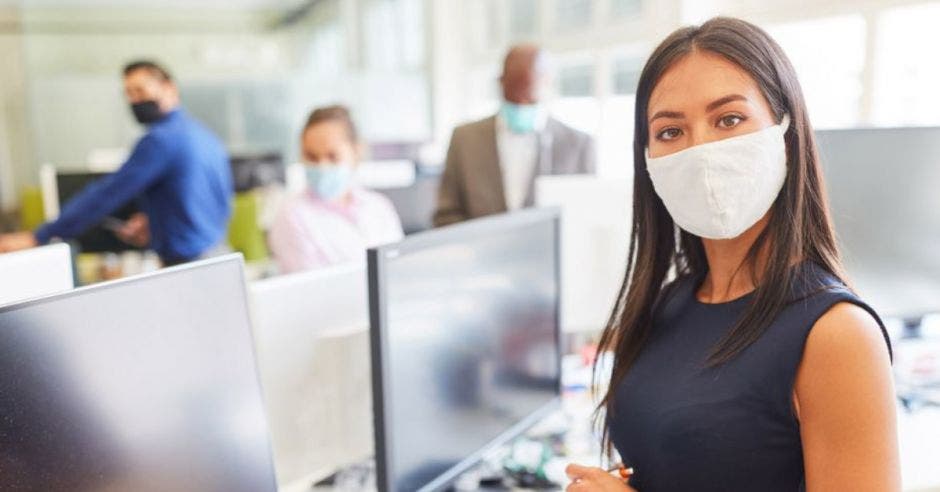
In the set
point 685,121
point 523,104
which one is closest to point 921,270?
point 685,121

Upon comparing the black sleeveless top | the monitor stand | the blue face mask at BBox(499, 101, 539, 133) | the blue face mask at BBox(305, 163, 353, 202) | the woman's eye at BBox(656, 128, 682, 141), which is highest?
the blue face mask at BBox(499, 101, 539, 133)

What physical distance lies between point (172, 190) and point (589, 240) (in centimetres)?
198

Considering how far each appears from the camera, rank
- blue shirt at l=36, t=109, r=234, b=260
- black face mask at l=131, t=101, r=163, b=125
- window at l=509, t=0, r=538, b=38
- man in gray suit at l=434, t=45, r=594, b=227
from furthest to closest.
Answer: window at l=509, t=0, r=538, b=38 → black face mask at l=131, t=101, r=163, b=125 → blue shirt at l=36, t=109, r=234, b=260 → man in gray suit at l=434, t=45, r=594, b=227

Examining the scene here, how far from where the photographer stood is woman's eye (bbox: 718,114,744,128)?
37.9 inches

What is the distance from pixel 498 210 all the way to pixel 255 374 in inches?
59.5

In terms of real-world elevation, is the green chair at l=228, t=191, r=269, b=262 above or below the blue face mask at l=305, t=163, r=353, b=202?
below

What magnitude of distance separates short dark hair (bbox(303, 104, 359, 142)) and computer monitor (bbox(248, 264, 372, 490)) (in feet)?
2.91

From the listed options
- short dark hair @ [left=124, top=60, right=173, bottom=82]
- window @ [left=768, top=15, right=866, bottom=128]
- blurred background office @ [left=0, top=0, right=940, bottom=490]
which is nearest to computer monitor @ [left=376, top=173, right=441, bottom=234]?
blurred background office @ [left=0, top=0, right=940, bottom=490]

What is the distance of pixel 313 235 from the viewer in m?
2.21

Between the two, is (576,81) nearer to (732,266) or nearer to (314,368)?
(314,368)

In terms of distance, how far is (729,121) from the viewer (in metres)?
0.97

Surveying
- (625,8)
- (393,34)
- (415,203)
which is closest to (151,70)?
(415,203)

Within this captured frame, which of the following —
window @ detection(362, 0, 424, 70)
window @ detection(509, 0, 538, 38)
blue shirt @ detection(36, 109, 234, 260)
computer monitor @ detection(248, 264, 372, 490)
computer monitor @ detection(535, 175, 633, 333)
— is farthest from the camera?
window @ detection(362, 0, 424, 70)

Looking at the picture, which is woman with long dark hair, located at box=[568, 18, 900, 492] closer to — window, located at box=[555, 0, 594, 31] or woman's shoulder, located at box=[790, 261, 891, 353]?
woman's shoulder, located at box=[790, 261, 891, 353]
